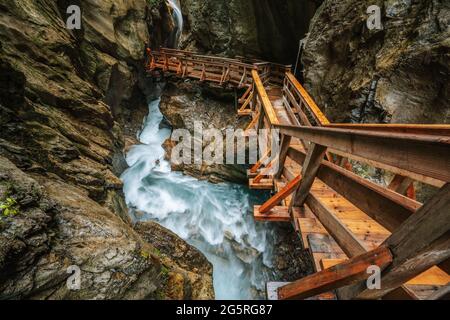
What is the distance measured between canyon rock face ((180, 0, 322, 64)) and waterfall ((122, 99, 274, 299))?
8.60 metres

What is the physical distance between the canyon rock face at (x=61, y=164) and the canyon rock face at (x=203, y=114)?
3351 millimetres

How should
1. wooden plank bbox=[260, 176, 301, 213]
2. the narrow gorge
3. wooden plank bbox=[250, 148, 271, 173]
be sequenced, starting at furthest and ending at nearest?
wooden plank bbox=[250, 148, 271, 173], wooden plank bbox=[260, 176, 301, 213], the narrow gorge

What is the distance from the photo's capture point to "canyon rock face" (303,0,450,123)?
4.45m

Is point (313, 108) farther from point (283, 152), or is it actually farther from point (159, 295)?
point (159, 295)

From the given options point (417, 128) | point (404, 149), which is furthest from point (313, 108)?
point (404, 149)

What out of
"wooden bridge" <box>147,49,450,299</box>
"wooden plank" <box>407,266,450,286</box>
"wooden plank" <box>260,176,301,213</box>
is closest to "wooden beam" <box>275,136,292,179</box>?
"wooden bridge" <box>147,49,450,299</box>

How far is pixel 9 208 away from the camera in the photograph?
2.58 metres

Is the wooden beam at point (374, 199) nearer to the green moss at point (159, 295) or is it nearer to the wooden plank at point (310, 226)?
the wooden plank at point (310, 226)

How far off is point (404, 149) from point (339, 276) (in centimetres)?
100

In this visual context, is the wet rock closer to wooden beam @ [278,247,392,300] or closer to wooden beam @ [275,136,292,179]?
wooden beam @ [275,136,292,179]

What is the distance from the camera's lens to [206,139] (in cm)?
1152

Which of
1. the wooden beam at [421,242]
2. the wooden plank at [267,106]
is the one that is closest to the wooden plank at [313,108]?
the wooden plank at [267,106]
